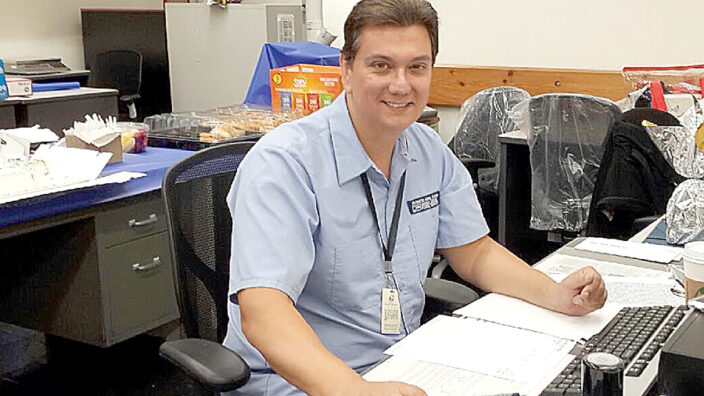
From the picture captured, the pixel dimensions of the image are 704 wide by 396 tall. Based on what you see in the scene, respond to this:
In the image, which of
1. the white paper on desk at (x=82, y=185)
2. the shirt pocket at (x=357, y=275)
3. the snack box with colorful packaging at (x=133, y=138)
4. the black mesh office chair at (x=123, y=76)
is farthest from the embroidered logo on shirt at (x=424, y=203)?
the black mesh office chair at (x=123, y=76)

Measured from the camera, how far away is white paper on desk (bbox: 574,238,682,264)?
1840 mm

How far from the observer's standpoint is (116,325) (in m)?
2.67

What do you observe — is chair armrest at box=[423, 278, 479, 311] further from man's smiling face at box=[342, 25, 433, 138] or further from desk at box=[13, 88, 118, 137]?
desk at box=[13, 88, 118, 137]

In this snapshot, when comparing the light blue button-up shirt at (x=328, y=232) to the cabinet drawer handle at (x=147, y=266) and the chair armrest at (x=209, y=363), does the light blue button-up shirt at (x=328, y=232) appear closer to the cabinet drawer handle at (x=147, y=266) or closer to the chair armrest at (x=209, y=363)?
the chair armrest at (x=209, y=363)

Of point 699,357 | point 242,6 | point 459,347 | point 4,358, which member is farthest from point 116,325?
point 242,6

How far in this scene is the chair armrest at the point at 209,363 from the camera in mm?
1286

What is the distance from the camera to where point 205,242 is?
5.37 feet

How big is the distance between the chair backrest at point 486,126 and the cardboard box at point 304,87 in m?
0.82

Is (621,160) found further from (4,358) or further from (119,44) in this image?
(119,44)

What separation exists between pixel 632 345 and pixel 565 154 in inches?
84.0

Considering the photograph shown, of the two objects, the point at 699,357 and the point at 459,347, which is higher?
the point at 699,357

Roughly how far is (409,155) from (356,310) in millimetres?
341

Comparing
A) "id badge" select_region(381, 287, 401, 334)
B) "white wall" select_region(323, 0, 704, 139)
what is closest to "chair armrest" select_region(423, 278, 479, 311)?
"id badge" select_region(381, 287, 401, 334)

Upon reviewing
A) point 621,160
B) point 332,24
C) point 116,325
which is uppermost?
point 332,24
